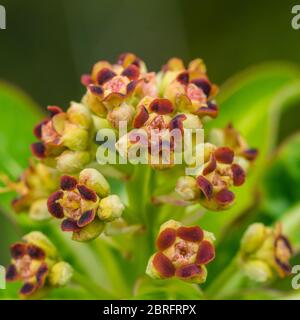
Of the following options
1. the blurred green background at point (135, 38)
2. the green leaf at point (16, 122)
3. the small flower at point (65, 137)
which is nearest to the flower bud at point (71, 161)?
the small flower at point (65, 137)

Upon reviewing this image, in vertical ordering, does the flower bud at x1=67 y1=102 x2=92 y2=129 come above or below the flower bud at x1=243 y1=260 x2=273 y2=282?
above

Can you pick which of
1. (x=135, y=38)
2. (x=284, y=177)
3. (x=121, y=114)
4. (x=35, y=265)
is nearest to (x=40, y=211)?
(x=35, y=265)

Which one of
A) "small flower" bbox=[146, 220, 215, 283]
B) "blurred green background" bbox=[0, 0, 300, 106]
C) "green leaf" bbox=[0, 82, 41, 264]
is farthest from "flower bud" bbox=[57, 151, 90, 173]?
"blurred green background" bbox=[0, 0, 300, 106]

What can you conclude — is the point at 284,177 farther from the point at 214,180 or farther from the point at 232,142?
the point at 214,180

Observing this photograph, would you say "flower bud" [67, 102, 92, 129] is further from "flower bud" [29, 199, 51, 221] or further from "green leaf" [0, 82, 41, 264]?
"green leaf" [0, 82, 41, 264]

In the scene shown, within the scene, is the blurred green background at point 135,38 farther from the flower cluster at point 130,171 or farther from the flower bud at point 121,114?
the flower bud at point 121,114

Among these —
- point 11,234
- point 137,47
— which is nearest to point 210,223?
point 11,234

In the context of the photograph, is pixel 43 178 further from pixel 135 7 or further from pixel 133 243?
pixel 135 7
